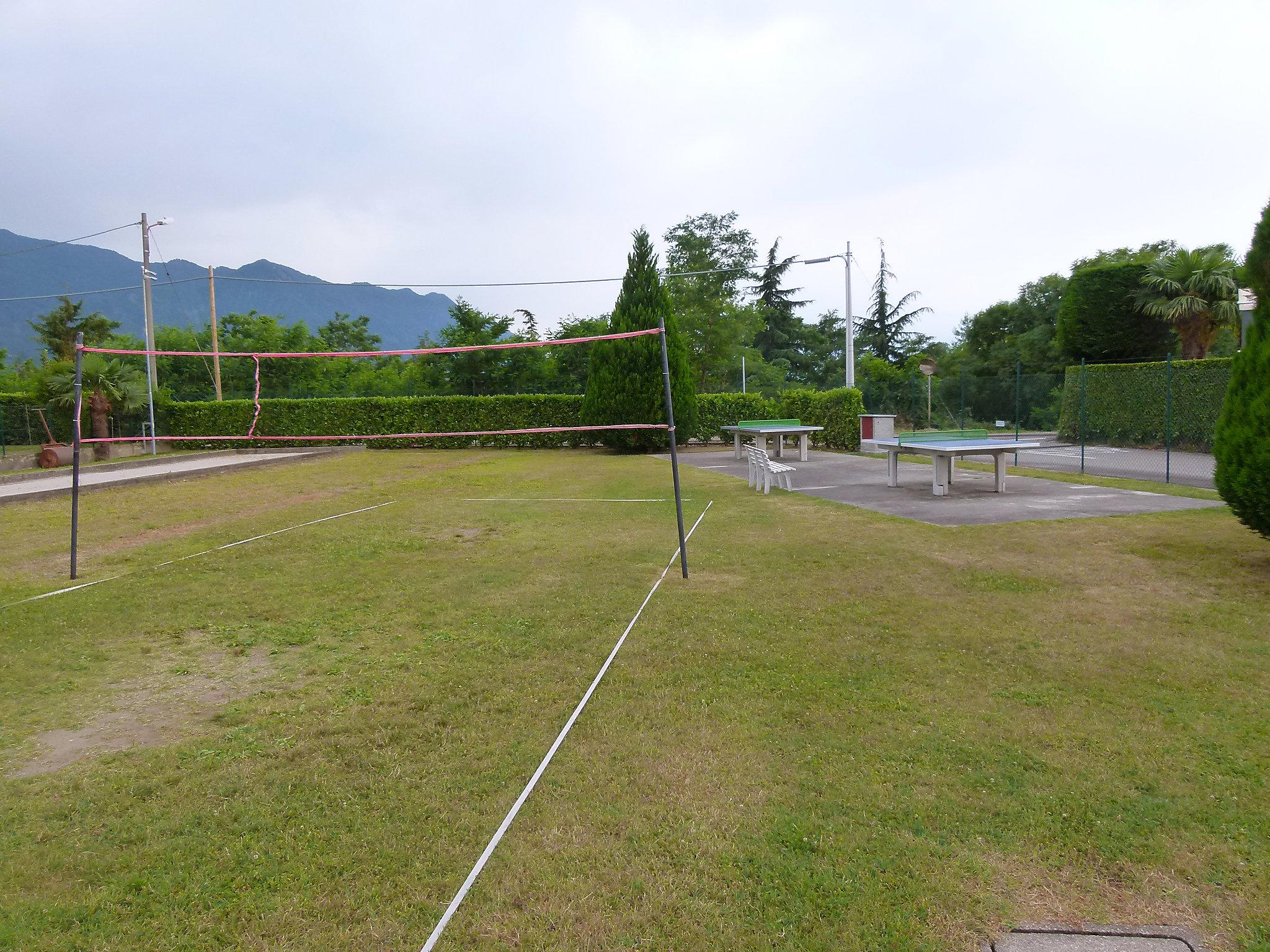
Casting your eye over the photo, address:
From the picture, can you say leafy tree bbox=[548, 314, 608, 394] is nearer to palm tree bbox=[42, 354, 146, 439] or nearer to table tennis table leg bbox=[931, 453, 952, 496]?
palm tree bbox=[42, 354, 146, 439]

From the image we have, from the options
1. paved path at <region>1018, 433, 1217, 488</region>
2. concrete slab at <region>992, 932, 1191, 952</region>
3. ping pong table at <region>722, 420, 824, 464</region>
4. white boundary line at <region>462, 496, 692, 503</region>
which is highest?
ping pong table at <region>722, 420, 824, 464</region>

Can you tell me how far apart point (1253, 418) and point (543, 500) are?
8.60 metres

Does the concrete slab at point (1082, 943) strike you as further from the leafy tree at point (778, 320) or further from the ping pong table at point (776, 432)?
the leafy tree at point (778, 320)

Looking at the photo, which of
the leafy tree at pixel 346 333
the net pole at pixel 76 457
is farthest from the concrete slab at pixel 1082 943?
the leafy tree at pixel 346 333

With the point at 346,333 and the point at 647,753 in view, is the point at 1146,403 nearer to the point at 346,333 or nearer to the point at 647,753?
the point at 647,753

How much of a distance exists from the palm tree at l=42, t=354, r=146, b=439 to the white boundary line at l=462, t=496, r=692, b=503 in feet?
48.1

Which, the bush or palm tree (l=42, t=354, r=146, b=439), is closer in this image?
palm tree (l=42, t=354, r=146, b=439)

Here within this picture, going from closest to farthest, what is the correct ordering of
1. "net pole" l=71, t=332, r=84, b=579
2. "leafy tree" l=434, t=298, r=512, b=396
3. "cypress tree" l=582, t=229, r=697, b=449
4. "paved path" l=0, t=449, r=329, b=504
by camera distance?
"net pole" l=71, t=332, r=84, b=579 < "paved path" l=0, t=449, r=329, b=504 < "cypress tree" l=582, t=229, r=697, b=449 < "leafy tree" l=434, t=298, r=512, b=396

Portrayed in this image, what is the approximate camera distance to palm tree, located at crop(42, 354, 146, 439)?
71.1 ft

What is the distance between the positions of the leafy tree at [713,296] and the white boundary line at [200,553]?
26.2 m

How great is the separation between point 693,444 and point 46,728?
22.6 m

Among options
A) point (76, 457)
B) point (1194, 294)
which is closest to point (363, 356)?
point (76, 457)

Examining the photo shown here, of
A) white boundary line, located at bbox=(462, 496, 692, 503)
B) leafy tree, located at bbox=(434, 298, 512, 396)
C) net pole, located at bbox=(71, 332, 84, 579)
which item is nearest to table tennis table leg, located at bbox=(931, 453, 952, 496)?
white boundary line, located at bbox=(462, 496, 692, 503)

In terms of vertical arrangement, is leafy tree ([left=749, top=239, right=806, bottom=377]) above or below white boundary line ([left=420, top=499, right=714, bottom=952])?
above
